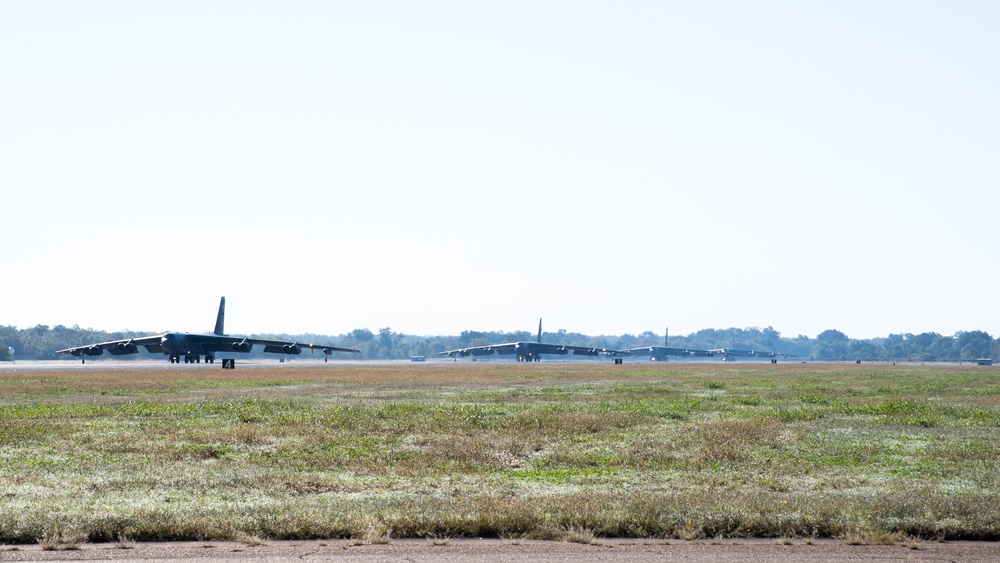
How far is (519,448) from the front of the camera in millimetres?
22188

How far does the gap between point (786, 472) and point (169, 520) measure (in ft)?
38.9

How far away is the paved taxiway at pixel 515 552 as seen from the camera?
1127cm

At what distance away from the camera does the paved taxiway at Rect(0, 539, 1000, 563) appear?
444 inches

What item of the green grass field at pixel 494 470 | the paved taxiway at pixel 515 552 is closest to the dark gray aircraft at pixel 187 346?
the green grass field at pixel 494 470

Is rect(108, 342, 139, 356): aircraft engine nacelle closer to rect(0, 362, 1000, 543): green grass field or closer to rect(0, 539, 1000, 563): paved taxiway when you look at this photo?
rect(0, 362, 1000, 543): green grass field

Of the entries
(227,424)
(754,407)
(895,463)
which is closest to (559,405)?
(754,407)

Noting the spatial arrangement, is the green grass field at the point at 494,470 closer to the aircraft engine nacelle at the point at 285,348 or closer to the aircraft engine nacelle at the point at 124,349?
the aircraft engine nacelle at the point at 124,349

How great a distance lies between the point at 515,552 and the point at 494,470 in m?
7.30

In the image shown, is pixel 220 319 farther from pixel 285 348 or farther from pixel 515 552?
pixel 515 552

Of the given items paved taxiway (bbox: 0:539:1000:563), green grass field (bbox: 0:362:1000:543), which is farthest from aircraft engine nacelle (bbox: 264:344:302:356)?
paved taxiway (bbox: 0:539:1000:563)

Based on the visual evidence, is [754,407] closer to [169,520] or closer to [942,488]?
[942,488]

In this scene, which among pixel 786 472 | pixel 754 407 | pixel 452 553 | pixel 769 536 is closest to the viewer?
pixel 452 553

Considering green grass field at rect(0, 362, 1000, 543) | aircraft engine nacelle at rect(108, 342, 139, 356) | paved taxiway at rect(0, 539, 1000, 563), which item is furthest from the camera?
aircraft engine nacelle at rect(108, 342, 139, 356)

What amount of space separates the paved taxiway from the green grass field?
1.48ft
